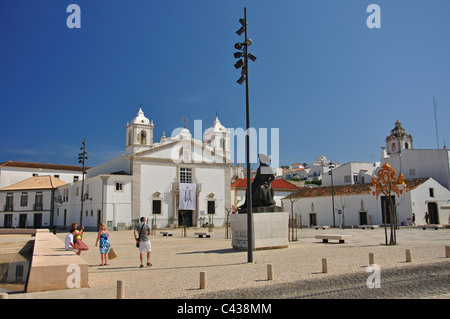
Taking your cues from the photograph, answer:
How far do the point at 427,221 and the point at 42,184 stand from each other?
50.3 meters

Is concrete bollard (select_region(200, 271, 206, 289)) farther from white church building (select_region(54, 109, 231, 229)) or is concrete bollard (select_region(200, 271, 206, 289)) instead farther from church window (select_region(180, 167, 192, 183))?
church window (select_region(180, 167, 192, 183))

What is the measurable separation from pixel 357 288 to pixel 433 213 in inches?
1368

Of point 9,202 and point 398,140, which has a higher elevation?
point 398,140

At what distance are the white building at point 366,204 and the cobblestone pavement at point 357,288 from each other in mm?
25749

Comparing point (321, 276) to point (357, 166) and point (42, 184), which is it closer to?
point (357, 166)

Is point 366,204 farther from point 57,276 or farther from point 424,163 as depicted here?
point 57,276

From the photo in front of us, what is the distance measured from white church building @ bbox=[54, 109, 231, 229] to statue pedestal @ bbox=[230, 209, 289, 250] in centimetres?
2686

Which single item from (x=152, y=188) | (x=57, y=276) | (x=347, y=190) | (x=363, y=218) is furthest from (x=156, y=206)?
(x=57, y=276)

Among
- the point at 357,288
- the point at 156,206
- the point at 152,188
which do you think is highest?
the point at 152,188

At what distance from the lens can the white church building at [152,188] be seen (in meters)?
42.7

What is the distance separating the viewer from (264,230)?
1630cm

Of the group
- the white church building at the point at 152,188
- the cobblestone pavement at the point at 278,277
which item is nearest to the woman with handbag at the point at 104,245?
the cobblestone pavement at the point at 278,277

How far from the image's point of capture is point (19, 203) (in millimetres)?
55375
